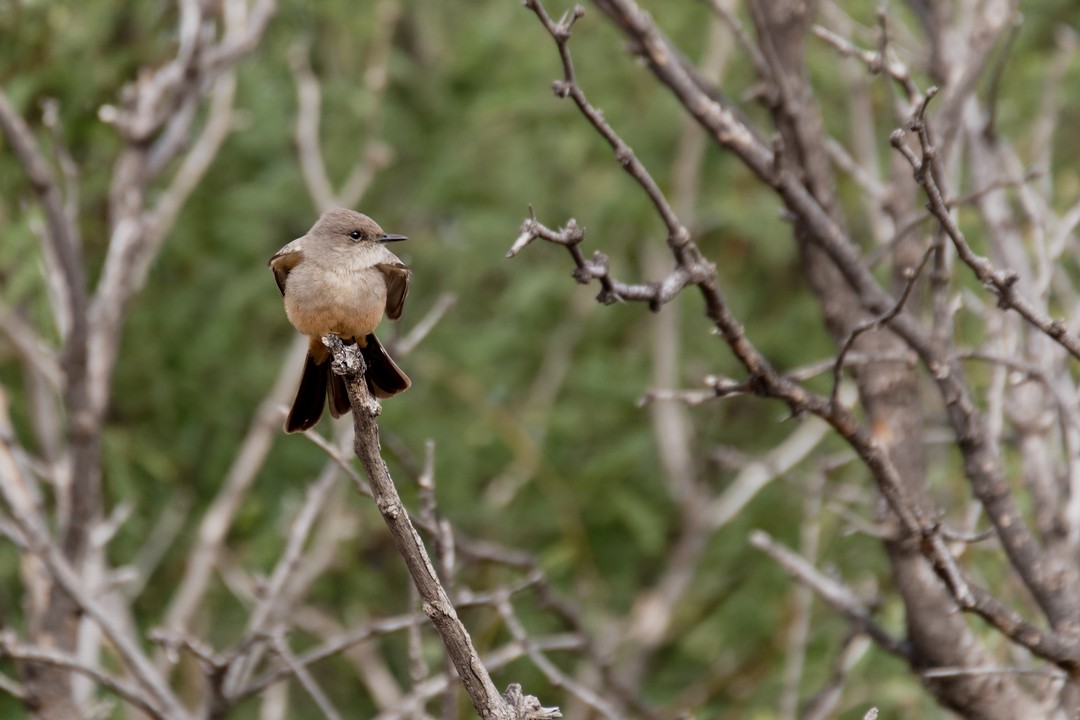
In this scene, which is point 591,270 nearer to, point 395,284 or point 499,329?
point 395,284

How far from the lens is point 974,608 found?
319cm

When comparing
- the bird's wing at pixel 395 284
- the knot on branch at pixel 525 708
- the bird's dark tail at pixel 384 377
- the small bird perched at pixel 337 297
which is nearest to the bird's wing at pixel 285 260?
the small bird perched at pixel 337 297

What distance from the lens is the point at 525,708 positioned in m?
2.56

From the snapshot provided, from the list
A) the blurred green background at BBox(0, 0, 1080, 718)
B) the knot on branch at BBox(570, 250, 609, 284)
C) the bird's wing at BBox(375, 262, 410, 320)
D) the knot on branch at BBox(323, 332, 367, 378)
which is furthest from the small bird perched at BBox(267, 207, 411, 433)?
the blurred green background at BBox(0, 0, 1080, 718)

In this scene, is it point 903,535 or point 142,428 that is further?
point 142,428

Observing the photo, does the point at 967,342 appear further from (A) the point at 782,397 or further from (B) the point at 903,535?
(A) the point at 782,397

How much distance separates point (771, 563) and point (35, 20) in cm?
451

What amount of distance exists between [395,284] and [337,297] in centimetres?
34

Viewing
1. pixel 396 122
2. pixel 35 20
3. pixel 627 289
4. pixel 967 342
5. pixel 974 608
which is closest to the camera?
pixel 627 289

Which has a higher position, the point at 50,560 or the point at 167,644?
the point at 50,560

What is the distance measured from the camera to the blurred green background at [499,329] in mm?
7297

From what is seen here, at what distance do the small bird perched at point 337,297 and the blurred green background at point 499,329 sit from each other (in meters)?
3.14

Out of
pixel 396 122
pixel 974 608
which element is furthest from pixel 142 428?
pixel 974 608

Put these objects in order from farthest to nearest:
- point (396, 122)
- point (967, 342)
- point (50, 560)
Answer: point (396, 122), point (967, 342), point (50, 560)
